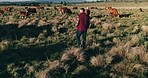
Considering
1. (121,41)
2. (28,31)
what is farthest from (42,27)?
(121,41)

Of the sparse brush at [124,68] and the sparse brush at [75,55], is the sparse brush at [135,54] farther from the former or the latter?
the sparse brush at [75,55]

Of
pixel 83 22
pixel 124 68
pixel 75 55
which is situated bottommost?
pixel 75 55

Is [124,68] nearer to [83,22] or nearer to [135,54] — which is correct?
[135,54]

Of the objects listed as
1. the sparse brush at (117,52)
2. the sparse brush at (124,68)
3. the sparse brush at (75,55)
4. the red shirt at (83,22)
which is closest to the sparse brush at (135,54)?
the sparse brush at (117,52)

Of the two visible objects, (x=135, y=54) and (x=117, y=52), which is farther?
(x=117, y=52)

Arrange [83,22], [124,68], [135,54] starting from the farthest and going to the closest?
[83,22], [135,54], [124,68]

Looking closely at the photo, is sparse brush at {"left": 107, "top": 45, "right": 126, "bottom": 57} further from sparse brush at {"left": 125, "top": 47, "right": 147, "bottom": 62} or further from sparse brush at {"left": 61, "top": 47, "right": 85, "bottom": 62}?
sparse brush at {"left": 61, "top": 47, "right": 85, "bottom": 62}

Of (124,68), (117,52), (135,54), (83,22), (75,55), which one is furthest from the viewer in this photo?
(83,22)

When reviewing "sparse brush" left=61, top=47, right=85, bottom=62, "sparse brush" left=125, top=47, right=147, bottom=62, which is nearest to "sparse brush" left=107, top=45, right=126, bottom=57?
"sparse brush" left=125, top=47, right=147, bottom=62

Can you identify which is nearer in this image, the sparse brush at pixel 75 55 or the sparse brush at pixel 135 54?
the sparse brush at pixel 135 54

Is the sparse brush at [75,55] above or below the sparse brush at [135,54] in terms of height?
below

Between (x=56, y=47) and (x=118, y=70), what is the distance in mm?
4838

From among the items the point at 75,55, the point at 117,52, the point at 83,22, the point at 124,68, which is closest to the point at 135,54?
the point at 117,52

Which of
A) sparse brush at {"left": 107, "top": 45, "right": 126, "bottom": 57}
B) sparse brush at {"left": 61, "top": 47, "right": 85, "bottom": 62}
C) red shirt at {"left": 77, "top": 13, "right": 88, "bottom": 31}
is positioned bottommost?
sparse brush at {"left": 61, "top": 47, "right": 85, "bottom": 62}
